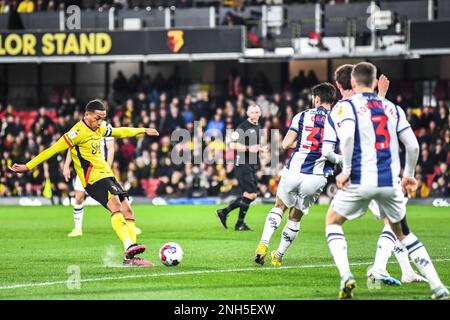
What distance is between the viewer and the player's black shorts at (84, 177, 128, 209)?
526 inches

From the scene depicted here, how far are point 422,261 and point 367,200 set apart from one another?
0.76m

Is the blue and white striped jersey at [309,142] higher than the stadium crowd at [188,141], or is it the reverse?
the blue and white striped jersey at [309,142]

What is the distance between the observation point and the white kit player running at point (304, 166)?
41.9 feet

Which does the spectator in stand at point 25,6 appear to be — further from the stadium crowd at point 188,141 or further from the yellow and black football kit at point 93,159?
the yellow and black football kit at point 93,159

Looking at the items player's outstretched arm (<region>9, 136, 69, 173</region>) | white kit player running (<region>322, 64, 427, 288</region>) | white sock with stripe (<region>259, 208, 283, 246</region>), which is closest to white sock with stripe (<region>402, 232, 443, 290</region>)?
white kit player running (<region>322, 64, 427, 288</region>)

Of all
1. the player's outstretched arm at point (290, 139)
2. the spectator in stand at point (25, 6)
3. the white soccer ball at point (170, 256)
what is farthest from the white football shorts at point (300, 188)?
the spectator in stand at point (25, 6)

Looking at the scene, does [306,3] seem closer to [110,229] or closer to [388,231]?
[110,229]

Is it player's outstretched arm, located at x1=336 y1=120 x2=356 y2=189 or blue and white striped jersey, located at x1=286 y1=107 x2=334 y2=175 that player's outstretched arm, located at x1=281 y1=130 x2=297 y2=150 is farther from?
player's outstretched arm, located at x1=336 y1=120 x2=356 y2=189

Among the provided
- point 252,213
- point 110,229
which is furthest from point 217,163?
point 110,229

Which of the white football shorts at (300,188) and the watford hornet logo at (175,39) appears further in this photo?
the watford hornet logo at (175,39)

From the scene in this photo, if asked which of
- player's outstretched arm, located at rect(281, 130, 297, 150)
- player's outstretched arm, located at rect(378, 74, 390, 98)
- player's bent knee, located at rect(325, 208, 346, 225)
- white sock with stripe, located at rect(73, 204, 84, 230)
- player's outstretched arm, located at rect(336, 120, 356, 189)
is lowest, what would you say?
white sock with stripe, located at rect(73, 204, 84, 230)

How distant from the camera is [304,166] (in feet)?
42.2

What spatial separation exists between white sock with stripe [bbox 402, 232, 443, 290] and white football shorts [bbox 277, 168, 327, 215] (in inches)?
124
